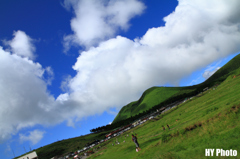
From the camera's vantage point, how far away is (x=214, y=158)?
44.4 feet

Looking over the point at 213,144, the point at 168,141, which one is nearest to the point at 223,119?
the point at 213,144

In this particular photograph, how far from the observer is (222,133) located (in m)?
17.5

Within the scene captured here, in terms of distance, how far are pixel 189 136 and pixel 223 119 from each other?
4.50m

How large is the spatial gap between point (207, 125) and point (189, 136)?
2587mm

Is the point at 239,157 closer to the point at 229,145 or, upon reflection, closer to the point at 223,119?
the point at 229,145

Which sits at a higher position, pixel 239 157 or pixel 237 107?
pixel 237 107

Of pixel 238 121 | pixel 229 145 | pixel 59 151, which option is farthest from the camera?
pixel 59 151

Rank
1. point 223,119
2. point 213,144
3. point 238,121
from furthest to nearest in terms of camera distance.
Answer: point 223,119, point 238,121, point 213,144

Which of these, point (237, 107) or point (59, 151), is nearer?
point (237, 107)

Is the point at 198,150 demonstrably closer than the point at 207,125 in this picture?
Yes

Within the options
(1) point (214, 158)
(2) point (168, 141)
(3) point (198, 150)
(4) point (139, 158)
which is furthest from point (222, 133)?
(4) point (139, 158)

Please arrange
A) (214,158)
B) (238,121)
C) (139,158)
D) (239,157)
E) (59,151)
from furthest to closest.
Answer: (59,151) < (139,158) < (238,121) < (214,158) < (239,157)

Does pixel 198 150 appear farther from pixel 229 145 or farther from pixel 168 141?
pixel 168 141

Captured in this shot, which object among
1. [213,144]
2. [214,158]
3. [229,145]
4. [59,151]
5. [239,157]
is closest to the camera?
[239,157]
